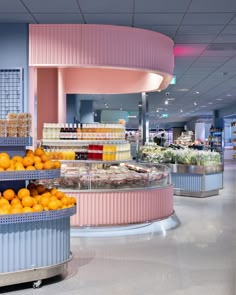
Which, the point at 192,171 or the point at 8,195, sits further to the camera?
the point at 192,171

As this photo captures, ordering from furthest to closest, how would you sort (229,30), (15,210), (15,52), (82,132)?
(229,30), (82,132), (15,52), (15,210)

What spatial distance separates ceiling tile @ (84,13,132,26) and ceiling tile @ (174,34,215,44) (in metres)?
1.51

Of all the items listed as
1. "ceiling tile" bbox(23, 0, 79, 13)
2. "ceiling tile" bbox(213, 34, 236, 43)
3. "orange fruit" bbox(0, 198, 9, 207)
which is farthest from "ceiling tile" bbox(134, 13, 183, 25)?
"orange fruit" bbox(0, 198, 9, 207)

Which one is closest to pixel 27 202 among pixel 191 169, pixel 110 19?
pixel 110 19

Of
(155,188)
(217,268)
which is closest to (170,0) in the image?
(155,188)

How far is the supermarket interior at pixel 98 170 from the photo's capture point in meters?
4.91

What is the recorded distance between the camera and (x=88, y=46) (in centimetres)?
800

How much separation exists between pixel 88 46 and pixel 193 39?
2.53m

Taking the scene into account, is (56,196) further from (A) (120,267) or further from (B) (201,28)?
(B) (201,28)

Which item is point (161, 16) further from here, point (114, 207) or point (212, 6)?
point (114, 207)

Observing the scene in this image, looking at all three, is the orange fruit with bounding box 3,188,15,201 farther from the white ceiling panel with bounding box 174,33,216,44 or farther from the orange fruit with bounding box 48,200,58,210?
the white ceiling panel with bounding box 174,33,216,44

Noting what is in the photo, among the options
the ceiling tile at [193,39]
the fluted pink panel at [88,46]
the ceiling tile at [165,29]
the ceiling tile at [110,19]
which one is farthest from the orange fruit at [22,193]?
the ceiling tile at [193,39]

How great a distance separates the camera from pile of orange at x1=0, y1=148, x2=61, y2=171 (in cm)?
495

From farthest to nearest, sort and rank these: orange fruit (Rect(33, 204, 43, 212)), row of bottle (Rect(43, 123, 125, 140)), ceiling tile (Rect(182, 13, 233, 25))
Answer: row of bottle (Rect(43, 123, 125, 140)) < ceiling tile (Rect(182, 13, 233, 25)) < orange fruit (Rect(33, 204, 43, 212))
